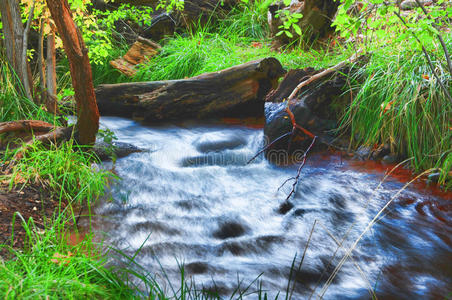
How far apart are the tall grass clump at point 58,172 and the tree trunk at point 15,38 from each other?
0.92m

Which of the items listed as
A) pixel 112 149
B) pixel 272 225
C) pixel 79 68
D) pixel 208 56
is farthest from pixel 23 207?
pixel 208 56

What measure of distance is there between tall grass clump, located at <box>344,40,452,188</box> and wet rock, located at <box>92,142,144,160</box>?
2634mm

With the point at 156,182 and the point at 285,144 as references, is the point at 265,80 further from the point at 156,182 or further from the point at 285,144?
the point at 156,182

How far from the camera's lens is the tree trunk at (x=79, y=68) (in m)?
2.88

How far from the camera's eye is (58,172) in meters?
3.26

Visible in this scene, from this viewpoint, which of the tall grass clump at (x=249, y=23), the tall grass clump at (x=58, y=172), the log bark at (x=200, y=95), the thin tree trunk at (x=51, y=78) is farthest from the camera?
the tall grass clump at (x=249, y=23)

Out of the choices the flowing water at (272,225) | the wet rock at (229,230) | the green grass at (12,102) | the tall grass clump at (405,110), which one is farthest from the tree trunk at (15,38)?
the tall grass clump at (405,110)

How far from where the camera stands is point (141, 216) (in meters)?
3.16

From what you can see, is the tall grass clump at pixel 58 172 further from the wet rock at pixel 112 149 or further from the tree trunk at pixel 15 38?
the tree trunk at pixel 15 38

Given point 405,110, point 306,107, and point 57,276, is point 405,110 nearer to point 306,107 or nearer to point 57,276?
point 306,107

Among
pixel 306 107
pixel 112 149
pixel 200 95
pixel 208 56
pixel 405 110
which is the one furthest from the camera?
pixel 208 56

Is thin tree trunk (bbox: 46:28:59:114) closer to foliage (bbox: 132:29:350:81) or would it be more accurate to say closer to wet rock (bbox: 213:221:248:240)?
wet rock (bbox: 213:221:248:240)

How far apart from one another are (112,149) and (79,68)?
1.21 metres

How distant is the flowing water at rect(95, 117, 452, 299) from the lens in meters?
2.36
